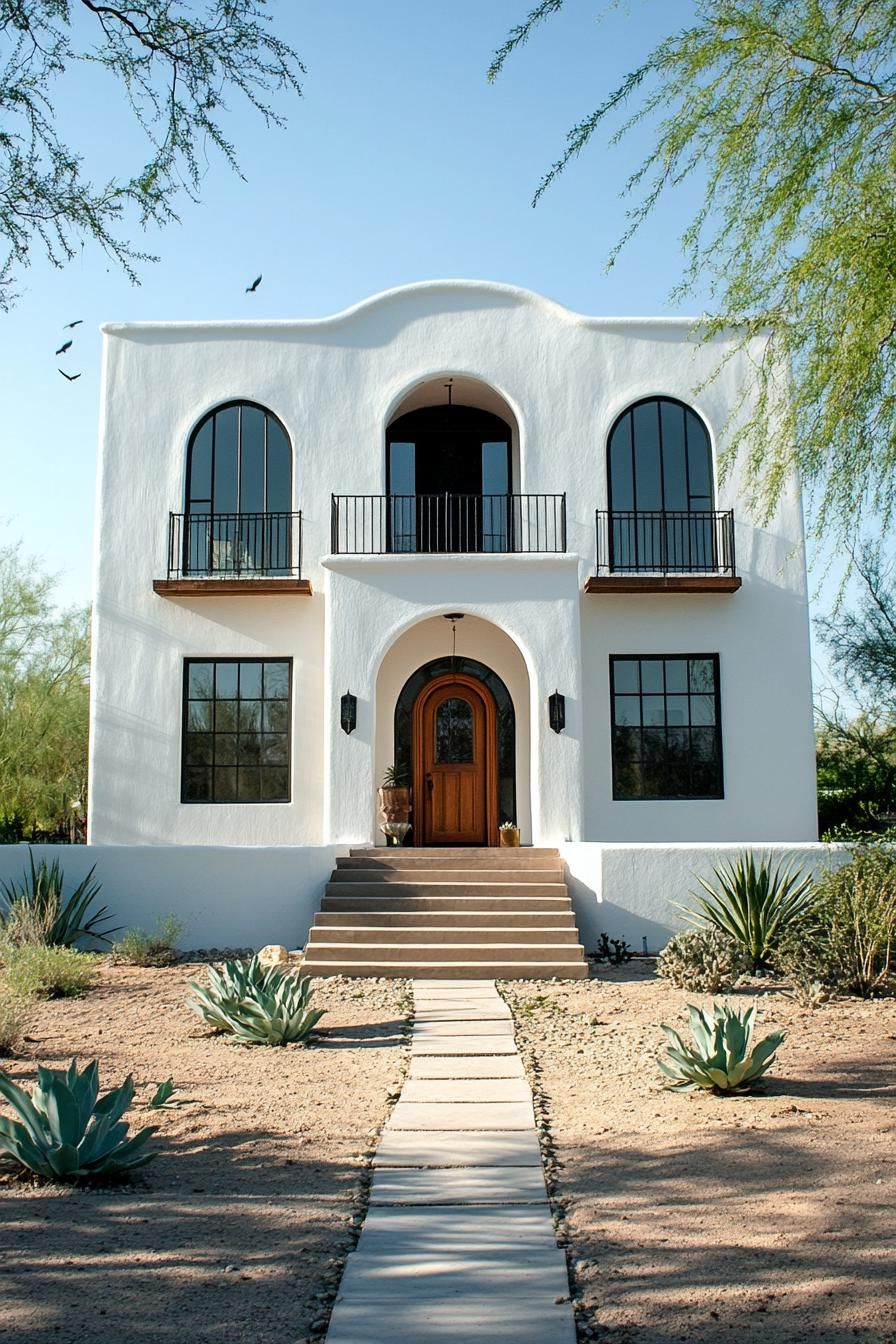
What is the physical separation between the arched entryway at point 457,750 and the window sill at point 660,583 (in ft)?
6.99

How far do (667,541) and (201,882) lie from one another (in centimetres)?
752

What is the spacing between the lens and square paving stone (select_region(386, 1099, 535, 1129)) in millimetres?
6598

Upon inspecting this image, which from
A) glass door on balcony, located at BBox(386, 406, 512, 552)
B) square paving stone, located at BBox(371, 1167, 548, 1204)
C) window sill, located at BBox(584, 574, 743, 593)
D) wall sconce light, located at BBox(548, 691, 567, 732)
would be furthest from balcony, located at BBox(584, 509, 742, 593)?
square paving stone, located at BBox(371, 1167, 548, 1204)

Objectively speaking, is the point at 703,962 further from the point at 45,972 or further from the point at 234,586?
the point at 234,586

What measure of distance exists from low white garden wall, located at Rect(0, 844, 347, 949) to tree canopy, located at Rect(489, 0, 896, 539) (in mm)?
8267

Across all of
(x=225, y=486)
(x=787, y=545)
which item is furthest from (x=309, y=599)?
(x=787, y=545)

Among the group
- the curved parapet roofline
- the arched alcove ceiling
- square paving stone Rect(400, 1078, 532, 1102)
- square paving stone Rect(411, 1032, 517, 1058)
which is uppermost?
the curved parapet roofline

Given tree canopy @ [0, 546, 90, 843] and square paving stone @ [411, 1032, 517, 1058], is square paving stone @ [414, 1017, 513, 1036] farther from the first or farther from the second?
tree canopy @ [0, 546, 90, 843]

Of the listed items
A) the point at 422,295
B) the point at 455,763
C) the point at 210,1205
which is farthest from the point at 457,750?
the point at 210,1205

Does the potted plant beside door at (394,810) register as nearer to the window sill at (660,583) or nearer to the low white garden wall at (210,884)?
the low white garden wall at (210,884)

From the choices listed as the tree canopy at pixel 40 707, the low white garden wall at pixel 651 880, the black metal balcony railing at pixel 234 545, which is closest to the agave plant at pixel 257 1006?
the low white garden wall at pixel 651 880

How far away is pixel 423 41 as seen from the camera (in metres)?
6.49

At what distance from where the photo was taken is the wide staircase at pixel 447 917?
39.1ft

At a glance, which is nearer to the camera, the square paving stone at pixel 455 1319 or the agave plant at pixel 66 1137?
the square paving stone at pixel 455 1319
